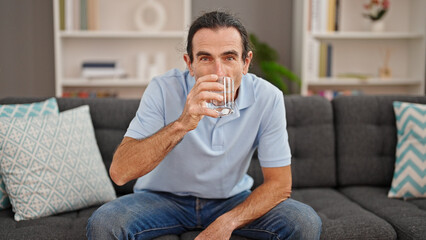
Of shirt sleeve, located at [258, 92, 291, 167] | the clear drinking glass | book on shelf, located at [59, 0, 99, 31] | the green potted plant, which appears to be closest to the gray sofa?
shirt sleeve, located at [258, 92, 291, 167]

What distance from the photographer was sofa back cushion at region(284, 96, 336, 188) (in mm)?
2098

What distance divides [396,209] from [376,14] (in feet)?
7.96

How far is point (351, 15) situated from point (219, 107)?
117 inches

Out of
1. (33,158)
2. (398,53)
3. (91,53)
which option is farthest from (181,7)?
(33,158)

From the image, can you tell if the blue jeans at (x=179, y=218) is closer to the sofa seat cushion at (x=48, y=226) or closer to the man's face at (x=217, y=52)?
the sofa seat cushion at (x=48, y=226)

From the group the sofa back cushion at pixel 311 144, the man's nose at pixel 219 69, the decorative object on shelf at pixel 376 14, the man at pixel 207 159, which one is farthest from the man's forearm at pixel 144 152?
the decorative object on shelf at pixel 376 14

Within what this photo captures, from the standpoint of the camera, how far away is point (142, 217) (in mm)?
1489

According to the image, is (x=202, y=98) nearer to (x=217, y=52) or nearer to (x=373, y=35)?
(x=217, y=52)

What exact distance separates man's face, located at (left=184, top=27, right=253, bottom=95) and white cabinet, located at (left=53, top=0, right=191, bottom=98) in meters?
2.12

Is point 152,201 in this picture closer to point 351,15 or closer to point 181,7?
point 181,7

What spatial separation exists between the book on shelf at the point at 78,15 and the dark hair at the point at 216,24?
2.23 m

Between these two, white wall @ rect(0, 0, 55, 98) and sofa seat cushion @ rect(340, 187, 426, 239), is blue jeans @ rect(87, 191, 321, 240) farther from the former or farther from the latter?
white wall @ rect(0, 0, 55, 98)

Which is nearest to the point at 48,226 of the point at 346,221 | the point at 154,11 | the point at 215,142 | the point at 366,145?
the point at 215,142

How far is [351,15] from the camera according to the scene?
391 cm
